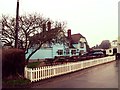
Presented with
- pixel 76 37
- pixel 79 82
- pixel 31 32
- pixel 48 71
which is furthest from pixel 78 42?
pixel 79 82

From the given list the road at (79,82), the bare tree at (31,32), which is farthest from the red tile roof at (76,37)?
the road at (79,82)

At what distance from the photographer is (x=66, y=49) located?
149ft

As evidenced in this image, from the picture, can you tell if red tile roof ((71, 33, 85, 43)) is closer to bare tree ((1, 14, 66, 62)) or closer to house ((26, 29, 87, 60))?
house ((26, 29, 87, 60))

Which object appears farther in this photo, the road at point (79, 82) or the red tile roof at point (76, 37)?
the red tile roof at point (76, 37)

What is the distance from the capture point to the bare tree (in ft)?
62.7

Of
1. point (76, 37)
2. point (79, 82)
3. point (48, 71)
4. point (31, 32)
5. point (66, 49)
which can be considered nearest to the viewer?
point (79, 82)

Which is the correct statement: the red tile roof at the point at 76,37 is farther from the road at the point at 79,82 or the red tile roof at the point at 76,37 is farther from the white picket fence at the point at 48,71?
the road at the point at 79,82

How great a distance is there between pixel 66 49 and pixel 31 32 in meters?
25.7

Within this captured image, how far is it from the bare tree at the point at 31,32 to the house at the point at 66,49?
32.1 ft

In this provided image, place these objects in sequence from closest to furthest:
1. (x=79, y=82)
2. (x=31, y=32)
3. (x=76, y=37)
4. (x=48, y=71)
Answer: (x=79, y=82), (x=48, y=71), (x=31, y=32), (x=76, y=37)

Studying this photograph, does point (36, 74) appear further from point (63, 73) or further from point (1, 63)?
point (63, 73)

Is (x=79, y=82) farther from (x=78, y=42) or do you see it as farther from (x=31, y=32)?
(x=78, y=42)

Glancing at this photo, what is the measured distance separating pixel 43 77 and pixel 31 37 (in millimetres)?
7580

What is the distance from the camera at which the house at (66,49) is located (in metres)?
38.3
